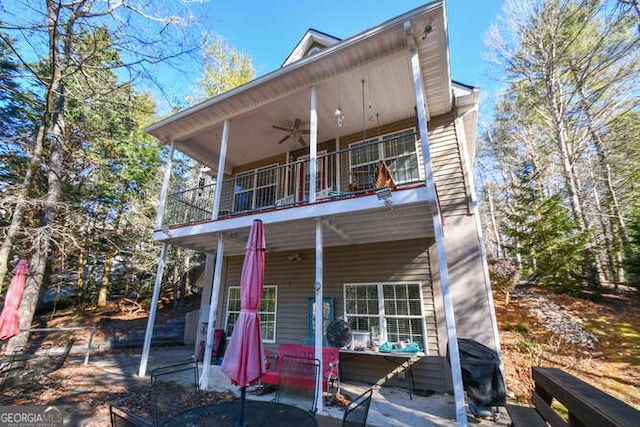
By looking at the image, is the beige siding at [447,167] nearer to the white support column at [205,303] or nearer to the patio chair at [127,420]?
the patio chair at [127,420]

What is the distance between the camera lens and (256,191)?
923cm

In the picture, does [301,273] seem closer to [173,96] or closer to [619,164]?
[173,96]

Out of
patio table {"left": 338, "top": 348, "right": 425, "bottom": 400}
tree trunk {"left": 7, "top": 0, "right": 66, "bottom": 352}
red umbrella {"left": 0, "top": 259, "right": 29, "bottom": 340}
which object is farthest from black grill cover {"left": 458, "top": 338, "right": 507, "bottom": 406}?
tree trunk {"left": 7, "top": 0, "right": 66, "bottom": 352}

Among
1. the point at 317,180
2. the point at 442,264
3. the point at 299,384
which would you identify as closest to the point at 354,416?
the point at 299,384

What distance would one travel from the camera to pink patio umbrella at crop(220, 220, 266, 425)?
9.87 feet

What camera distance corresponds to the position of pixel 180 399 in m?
4.21

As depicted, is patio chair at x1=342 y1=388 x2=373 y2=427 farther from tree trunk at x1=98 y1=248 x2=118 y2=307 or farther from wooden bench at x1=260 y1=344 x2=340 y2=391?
tree trunk at x1=98 y1=248 x2=118 y2=307

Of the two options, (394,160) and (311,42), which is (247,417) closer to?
(394,160)

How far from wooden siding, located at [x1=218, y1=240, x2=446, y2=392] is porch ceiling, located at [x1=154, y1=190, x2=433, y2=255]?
35 cm

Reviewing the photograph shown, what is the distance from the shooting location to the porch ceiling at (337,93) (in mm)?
4824

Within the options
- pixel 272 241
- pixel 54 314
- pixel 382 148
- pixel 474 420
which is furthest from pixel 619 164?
→ pixel 54 314

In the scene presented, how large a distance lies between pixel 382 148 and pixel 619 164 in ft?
40.5

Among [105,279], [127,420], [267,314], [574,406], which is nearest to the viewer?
[574,406]

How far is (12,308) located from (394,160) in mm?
8879
